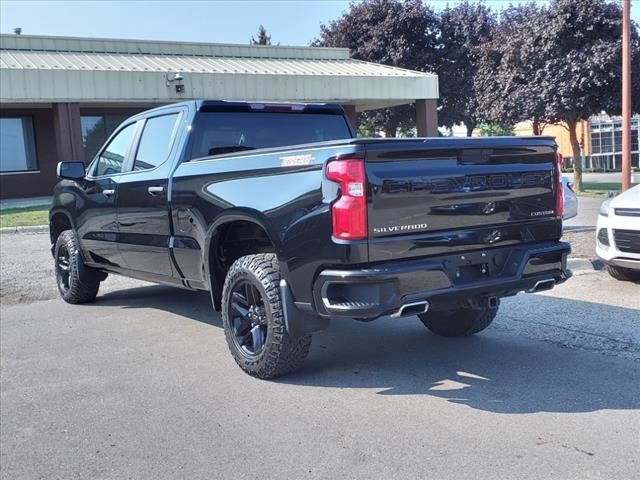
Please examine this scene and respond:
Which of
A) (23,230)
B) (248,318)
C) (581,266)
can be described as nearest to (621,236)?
(581,266)

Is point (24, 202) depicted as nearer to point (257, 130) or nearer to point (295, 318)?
point (257, 130)

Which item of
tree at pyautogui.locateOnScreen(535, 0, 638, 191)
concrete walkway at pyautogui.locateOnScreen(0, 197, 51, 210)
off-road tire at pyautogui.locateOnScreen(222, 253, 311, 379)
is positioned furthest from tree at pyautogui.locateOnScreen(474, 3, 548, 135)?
off-road tire at pyautogui.locateOnScreen(222, 253, 311, 379)

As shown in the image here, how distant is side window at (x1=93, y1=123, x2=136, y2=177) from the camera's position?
6648 millimetres

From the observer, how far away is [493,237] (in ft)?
14.7

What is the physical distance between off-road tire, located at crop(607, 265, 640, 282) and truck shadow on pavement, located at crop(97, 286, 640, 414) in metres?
1.27

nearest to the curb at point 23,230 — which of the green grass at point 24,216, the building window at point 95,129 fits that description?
the green grass at point 24,216

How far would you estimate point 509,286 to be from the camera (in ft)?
14.7

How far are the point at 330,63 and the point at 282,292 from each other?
73.4ft

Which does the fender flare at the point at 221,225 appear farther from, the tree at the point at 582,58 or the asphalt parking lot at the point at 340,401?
the tree at the point at 582,58

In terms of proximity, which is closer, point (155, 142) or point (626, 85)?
point (155, 142)

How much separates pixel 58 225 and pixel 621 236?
6542mm

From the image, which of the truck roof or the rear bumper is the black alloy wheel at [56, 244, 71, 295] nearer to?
the truck roof

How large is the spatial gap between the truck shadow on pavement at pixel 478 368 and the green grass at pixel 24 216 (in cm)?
1072

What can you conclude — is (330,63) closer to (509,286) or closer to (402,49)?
(402,49)
